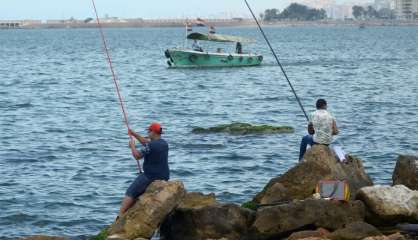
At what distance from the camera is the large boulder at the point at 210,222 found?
47.0 ft

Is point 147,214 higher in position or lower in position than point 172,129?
higher

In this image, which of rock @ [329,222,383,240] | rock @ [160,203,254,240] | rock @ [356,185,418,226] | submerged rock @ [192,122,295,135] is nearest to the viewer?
rock @ [329,222,383,240]

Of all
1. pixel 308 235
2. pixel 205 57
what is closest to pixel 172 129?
pixel 308 235

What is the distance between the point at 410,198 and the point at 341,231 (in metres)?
1.71

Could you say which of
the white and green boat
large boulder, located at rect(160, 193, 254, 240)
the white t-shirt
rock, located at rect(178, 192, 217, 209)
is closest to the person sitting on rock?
the white t-shirt

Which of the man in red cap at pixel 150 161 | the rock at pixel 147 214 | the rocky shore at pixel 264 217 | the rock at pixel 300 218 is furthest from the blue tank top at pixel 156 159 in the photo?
the rock at pixel 300 218

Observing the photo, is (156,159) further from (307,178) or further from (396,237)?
(396,237)

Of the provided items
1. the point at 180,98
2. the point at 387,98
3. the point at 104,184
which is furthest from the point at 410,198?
the point at 180,98

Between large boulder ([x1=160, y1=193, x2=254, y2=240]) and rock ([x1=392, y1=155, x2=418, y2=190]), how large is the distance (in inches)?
121

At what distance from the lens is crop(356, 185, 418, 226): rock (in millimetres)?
14461

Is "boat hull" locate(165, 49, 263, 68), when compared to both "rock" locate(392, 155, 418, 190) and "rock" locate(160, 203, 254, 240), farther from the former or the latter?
"rock" locate(160, 203, 254, 240)

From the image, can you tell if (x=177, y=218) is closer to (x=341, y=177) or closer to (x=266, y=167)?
(x=341, y=177)

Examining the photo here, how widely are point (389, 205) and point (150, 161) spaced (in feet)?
11.2

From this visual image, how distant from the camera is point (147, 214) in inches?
558
